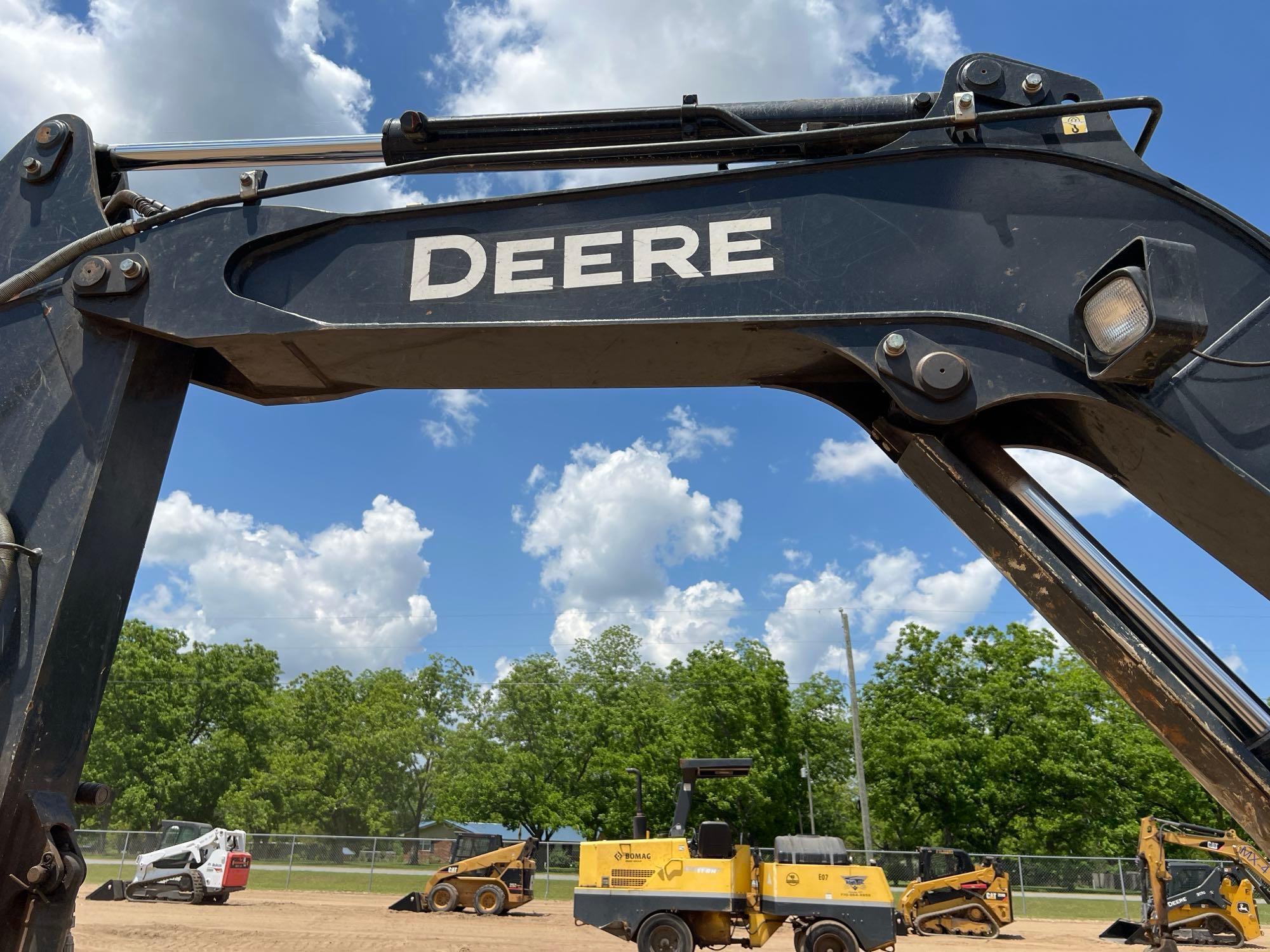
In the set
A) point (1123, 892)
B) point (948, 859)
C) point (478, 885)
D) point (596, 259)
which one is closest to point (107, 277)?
point (596, 259)

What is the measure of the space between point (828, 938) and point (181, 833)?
16697mm

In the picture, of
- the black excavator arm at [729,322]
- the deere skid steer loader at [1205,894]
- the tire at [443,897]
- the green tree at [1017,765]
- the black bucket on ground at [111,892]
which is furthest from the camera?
the green tree at [1017,765]

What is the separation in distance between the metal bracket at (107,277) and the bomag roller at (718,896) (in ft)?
35.2

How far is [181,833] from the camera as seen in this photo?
2267 centimetres

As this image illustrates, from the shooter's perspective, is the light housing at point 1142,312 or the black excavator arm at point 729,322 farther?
the black excavator arm at point 729,322

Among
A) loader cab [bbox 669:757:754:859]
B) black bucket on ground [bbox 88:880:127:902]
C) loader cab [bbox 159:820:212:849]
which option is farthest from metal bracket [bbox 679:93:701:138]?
black bucket on ground [bbox 88:880:127:902]

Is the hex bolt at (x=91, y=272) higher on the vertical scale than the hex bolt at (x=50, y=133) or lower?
lower

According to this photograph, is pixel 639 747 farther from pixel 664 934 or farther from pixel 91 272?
pixel 91 272

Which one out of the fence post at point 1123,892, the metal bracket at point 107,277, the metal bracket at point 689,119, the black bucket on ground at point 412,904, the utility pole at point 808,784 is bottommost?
the black bucket on ground at point 412,904

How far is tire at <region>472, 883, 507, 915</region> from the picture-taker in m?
20.6

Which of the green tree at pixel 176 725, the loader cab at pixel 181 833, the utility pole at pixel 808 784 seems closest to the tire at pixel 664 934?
the loader cab at pixel 181 833

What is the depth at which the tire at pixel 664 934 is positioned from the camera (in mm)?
12398

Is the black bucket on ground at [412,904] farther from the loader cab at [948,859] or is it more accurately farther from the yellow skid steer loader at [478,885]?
the loader cab at [948,859]

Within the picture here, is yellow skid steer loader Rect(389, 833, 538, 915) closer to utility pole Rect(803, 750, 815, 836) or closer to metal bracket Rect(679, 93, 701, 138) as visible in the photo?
utility pole Rect(803, 750, 815, 836)
